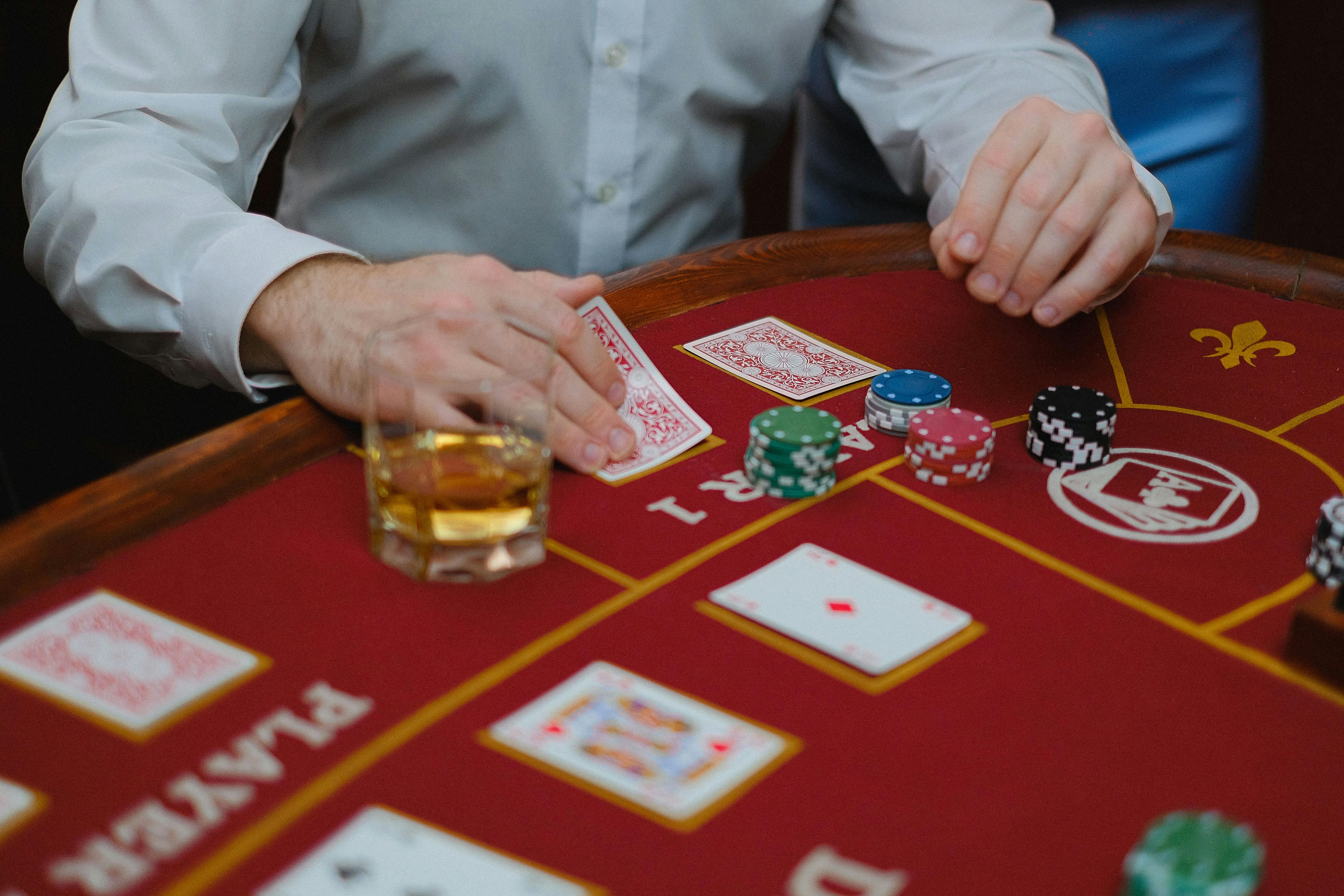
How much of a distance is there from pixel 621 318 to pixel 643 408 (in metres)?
0.29

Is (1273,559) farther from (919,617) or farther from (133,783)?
(133,783)

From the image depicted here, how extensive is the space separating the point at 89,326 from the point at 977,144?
1.34 m

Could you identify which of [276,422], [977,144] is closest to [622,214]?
[977,144]

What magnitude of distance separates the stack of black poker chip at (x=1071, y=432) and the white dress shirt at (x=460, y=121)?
1.81 feet

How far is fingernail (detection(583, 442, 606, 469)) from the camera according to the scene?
1264mm

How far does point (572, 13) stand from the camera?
1.97m

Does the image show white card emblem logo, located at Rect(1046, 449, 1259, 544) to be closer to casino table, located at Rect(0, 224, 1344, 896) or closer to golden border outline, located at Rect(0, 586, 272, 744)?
casino table, located at Rect(0, 224, 1344, 896)

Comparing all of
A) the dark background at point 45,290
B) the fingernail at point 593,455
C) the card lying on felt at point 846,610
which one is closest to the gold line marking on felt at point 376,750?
the card lying on felt at point 846,610

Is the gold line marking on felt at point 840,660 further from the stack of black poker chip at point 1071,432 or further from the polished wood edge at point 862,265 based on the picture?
the polished wood edge at point 862,265

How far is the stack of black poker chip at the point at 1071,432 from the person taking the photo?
132cm

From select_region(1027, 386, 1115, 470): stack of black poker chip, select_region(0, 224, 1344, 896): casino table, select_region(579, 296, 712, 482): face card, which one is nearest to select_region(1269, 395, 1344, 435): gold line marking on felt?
select_region(0, 224, 1344, 896): casino table

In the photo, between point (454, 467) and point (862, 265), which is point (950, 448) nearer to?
point (454, 467)

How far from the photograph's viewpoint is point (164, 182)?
150 centimetres

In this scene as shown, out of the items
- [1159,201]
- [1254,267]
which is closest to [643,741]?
[1159,201]
